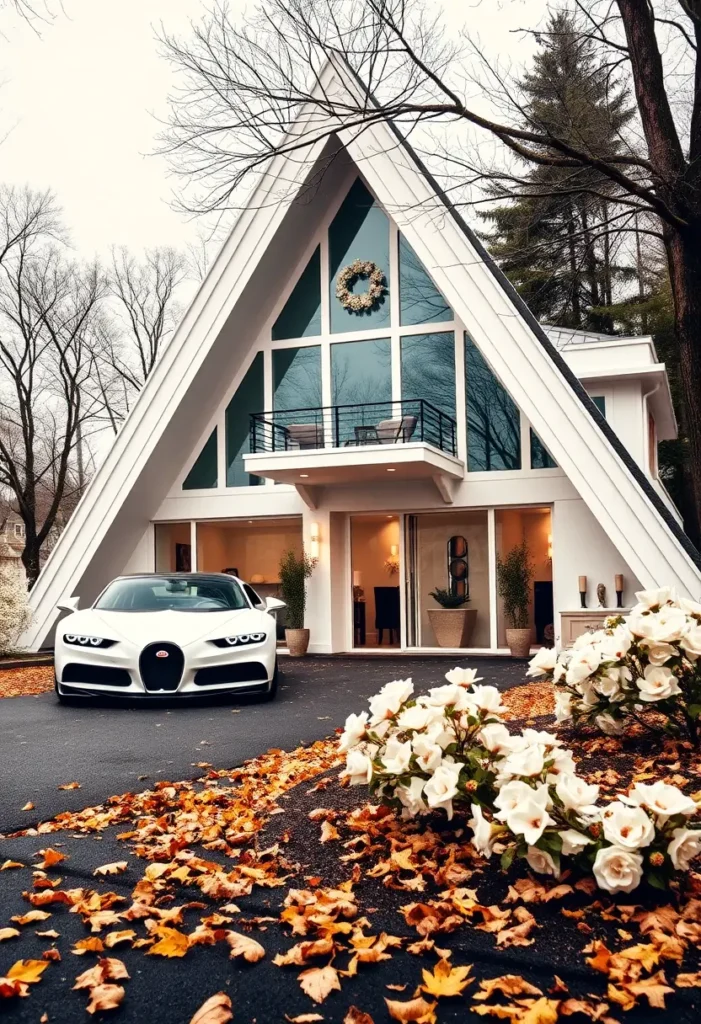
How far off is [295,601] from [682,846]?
12.9 m

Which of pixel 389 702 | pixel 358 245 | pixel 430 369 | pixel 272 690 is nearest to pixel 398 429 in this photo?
pixel 430 369

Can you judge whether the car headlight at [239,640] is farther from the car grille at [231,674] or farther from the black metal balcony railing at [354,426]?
the black metal balcony railing at [354,426]

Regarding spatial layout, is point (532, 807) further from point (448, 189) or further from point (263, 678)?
point (263, 678)

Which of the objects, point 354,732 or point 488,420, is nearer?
point 354,732

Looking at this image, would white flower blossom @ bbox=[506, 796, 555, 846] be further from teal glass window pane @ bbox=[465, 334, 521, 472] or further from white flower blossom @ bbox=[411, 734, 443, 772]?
teal glass window pane @ bbox=[465, 334, 521, 472]

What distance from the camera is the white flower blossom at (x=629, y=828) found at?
3.08m

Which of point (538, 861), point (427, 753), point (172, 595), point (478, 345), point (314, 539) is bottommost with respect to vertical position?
point (538, 861)

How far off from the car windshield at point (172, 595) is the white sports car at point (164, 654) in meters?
0.47

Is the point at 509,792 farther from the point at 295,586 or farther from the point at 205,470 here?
the point at 205,470

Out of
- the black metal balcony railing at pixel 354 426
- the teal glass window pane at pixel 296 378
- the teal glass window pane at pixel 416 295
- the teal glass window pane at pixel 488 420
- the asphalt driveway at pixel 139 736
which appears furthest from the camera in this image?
the teal glass window pane at pixel 296 378

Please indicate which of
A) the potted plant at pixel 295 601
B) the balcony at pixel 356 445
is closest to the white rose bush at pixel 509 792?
the balcony at pixel 356 445

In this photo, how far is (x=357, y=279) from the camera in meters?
16.6

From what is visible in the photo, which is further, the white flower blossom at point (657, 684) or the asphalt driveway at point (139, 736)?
the asphalt driveway at point (139, 736)

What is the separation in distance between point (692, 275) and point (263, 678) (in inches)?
224
